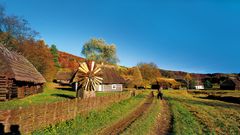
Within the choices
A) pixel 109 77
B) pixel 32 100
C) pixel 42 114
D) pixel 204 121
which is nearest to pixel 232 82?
pixel 109 77

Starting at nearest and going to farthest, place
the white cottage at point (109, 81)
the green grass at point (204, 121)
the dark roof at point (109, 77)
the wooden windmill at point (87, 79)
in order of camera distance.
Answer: the green grass at point (204, 121) < the wooden windmill at point (87, 79) < the white cottage at point (109, 81) < the dark roof at point (109, 77)

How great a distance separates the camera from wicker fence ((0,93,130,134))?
1049 centimetres

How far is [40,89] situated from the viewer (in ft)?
146

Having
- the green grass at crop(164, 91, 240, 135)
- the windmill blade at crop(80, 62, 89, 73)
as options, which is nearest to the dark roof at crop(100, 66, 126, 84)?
the windmill blade at crop(80, 62, 89, 73)

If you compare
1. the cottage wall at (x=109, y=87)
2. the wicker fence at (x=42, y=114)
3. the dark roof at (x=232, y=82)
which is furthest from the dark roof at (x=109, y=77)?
the dark roof at (x=232, y=82)

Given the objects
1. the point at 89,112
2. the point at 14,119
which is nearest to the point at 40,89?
the point at 89,112

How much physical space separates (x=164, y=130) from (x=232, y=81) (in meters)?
106

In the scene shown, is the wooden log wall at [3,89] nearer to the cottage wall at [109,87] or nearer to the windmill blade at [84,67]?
the windmill blade at [84,67]

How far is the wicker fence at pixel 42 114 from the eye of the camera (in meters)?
10.5

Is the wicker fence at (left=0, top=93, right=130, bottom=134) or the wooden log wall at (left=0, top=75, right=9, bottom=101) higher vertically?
the wooden log wall at (left=0, top=75, right=9, bottom=101)

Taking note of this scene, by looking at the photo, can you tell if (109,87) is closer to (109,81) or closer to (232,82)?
(109,81)

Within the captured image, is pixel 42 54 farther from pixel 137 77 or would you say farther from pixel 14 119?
pixel 14 119

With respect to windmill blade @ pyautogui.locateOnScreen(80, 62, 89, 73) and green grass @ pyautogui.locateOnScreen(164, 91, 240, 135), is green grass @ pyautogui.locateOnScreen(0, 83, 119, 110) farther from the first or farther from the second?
green grass @ pyautogui.locateOnScreen(164, 91, 240, 135)

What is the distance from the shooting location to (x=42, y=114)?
13.0 m
